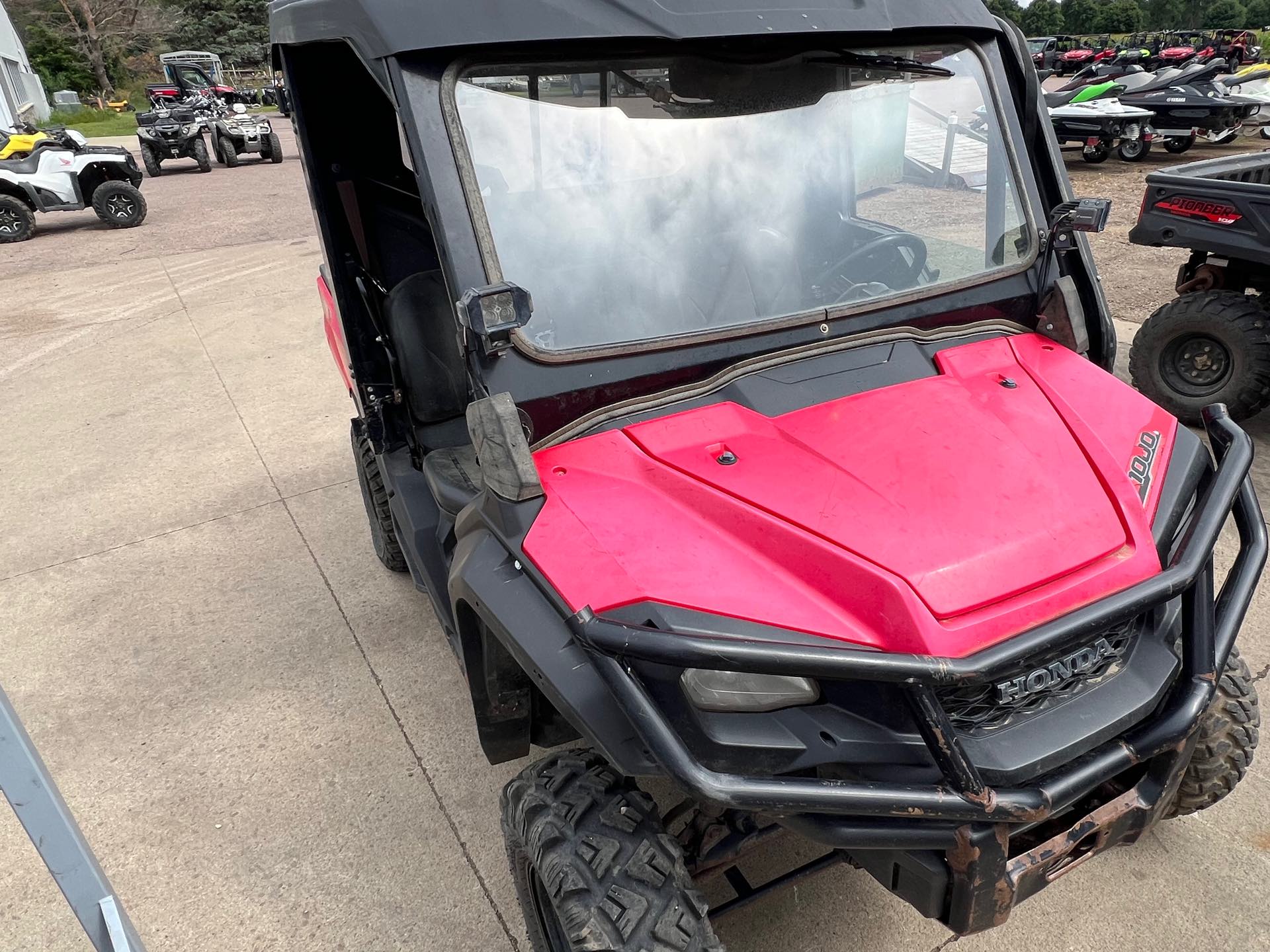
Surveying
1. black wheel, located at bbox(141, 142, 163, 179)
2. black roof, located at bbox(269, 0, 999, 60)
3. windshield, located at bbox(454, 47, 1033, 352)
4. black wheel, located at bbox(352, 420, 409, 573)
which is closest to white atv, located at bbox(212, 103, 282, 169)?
black wheel, located at bbox(141, 142, 163, 179)

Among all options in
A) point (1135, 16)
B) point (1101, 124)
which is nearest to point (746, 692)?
point (1101, 124)

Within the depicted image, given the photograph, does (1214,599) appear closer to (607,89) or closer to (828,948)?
(828,948)

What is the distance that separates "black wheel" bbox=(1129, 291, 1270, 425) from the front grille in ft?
11.4

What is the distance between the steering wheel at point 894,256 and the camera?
2.16 meters

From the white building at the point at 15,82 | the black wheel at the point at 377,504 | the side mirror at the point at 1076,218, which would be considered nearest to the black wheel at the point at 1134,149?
the side mirror at the point at 1076,218

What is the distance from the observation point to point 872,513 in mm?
1610

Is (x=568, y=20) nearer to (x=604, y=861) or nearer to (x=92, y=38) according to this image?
(x=604, y=861)

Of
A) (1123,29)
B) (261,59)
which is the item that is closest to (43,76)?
(261,59)

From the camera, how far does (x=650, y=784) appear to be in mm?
2506

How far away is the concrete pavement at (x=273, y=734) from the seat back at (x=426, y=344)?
96cm

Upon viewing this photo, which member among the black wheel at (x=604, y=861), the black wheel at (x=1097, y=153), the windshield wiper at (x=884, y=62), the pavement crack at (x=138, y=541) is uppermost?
the windshield wiper at (x=884, y=62)

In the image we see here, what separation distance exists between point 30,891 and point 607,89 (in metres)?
2.51

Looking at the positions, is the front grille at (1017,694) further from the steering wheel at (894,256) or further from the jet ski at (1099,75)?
the jet ski at (1099,75)

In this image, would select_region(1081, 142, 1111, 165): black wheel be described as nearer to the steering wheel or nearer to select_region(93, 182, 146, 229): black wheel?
the steering wheel
